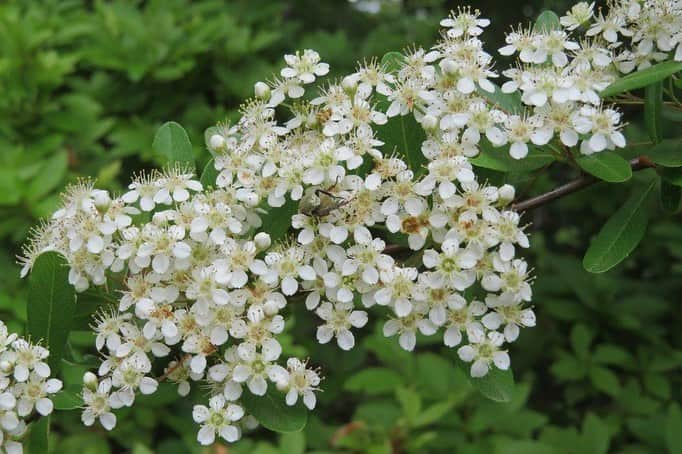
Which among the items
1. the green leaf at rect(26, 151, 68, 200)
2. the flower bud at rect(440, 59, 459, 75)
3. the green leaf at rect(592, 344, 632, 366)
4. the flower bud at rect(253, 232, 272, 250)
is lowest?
the green leaf at rect(592, 344, 632, 366)

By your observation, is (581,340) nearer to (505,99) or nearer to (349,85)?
(505,99)

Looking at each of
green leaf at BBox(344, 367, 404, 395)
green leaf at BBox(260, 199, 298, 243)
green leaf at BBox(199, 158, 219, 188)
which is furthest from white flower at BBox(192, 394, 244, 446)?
green leaf at BBox(344, 367, 404, 395)

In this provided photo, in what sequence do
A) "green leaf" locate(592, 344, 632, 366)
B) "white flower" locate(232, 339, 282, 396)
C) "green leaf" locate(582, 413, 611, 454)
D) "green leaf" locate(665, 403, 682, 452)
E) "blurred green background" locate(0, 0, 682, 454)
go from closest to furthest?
"white flower" locate(232, 339, 282, 396) < "green leaf" locate(665, 403, 682, 452) < "green leaf" locate(582, 413, 611, 454) < "blurred green background" locate(0, 0, 682, 454) < "green leaf" locate(592, 344, 632, 366)

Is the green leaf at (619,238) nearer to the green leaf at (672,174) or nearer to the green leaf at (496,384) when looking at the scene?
the green leaf at (672,174)

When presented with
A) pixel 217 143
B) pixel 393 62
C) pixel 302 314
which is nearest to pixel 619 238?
pixel 393 62

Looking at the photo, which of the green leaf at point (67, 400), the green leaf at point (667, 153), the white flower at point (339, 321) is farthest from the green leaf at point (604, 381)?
the green leaf at point (67, 400)

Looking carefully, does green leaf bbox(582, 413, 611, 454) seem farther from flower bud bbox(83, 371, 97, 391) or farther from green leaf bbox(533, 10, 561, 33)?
flower bud bbox(83, 371, 97, 391)
